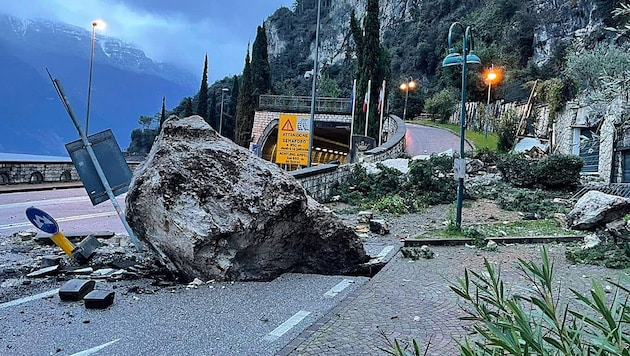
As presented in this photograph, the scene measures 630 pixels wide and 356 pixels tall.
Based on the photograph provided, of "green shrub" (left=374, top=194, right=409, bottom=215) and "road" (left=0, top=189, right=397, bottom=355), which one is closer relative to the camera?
"road" (left=0, top=189, right=397, bottom=355)

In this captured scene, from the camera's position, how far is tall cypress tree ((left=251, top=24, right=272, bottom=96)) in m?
49.9

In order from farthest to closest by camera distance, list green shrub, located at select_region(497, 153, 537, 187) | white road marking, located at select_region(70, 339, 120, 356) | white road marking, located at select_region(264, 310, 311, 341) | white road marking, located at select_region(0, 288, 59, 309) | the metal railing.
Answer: the metal railing → green shrub, located at select_region(497, 153, 537, 187) → white road marking, located at select_region(0, 288, 59, 309) → white road marking, located at select_region(264, 310, 311, 341) → white road marking, located at select_region(70, 339, 120, 356)

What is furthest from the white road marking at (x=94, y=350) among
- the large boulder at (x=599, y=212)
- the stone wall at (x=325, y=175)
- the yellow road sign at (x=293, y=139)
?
the yellow road sign at (x=293, y=139)

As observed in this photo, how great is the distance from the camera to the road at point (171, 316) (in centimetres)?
387

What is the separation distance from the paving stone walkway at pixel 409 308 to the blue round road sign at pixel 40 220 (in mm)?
3851

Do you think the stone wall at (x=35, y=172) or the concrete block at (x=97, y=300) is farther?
the stone wall at (x=35, y=172)

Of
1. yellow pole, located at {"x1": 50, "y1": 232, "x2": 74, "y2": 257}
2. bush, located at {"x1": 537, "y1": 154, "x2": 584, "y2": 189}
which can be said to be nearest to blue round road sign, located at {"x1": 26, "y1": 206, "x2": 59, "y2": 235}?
yellow pole, located at {"x1": 50, "y1": 232, "x2": 74, "y2": 257}

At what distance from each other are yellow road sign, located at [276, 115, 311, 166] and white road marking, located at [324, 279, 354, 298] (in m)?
10.8

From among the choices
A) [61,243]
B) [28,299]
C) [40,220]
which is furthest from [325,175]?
[28,299]

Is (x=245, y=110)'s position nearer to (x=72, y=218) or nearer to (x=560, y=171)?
(x=560, y=171)

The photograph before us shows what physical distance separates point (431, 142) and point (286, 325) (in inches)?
967

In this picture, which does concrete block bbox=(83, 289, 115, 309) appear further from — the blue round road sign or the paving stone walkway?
the paving stone walkway

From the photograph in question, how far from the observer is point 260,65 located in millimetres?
50656

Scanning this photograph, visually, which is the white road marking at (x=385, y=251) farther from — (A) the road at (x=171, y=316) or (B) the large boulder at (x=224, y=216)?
(A) the road at (x=171, y=316)
